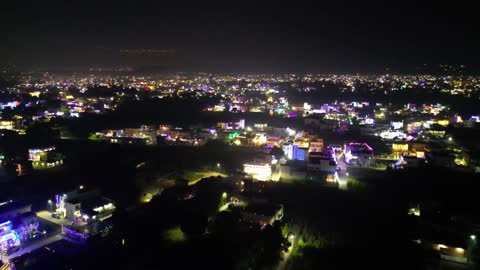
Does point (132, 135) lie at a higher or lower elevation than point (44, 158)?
higher

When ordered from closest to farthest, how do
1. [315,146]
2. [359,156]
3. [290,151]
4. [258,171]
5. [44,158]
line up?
[258,171]
[359,156]
[44,158]
[290,151]
[315,146]

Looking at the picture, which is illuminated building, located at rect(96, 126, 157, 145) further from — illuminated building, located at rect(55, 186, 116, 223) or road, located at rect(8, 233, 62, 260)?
road, located at rect(8, 233, 62, 260)

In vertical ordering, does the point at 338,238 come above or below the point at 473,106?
below

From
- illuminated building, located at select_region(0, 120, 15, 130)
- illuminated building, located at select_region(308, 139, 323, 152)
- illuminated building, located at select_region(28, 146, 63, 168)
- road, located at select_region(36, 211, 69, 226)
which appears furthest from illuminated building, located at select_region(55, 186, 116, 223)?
illuminated building, located at select_region(0, 120, 15, 130)

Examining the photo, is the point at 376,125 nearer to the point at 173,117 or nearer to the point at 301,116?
the point at 301,116

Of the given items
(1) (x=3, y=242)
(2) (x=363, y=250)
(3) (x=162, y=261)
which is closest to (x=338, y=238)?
(2) (x=363, y=250)

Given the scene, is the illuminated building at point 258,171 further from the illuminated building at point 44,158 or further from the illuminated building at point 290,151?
the illuminated building at point 44,158

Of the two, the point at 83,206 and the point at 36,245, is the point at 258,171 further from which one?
the point at 36,245

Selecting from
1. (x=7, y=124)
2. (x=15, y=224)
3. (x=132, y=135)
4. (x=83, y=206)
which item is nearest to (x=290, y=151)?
(x=83, y=206)
